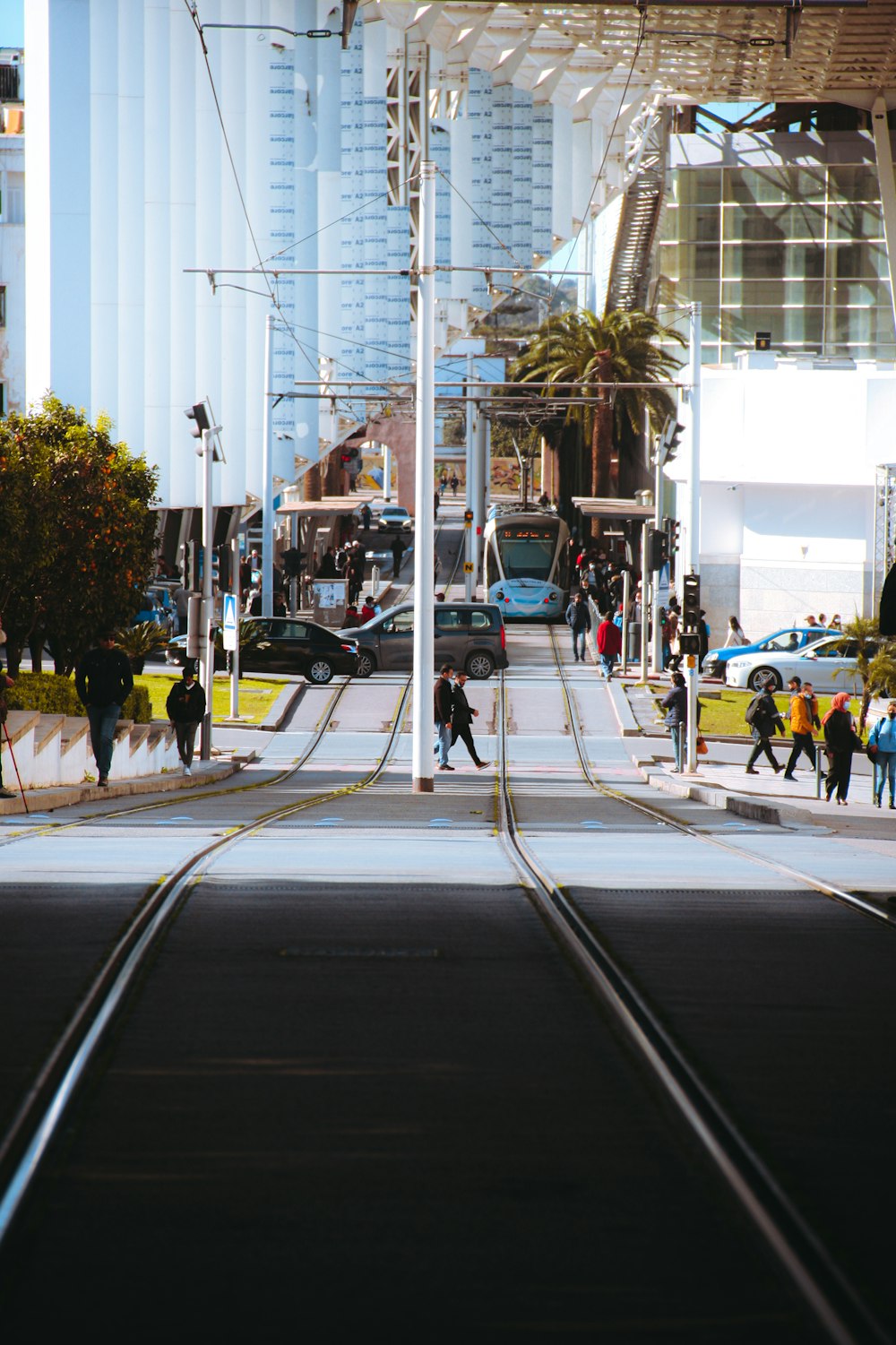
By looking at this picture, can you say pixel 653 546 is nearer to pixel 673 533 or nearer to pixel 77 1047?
pixel 673 533

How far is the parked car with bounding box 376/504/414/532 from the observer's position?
8756 cm

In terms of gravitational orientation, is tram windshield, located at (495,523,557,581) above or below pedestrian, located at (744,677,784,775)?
above

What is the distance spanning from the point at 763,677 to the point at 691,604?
10.8 m

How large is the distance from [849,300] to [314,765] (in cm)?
3590

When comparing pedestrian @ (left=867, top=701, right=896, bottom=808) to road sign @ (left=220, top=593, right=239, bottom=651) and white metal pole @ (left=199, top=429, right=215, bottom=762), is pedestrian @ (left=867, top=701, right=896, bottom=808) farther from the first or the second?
road sign @ (left=220, top=593, right=239, bottom=651)

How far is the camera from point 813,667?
37812 mm

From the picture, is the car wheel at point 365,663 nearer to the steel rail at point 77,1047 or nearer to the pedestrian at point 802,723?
the pedestrian at point 802,723

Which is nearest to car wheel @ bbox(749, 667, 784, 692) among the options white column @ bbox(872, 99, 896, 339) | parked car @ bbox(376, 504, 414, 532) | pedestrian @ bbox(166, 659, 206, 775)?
white column @ bbox(872, 99, 896, 339)

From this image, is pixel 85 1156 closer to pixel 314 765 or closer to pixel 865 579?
pixel 314 765

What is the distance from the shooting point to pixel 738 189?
56875mm

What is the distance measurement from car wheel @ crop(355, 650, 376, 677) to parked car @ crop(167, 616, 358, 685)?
474mm

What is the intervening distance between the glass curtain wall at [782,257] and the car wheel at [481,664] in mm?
22583

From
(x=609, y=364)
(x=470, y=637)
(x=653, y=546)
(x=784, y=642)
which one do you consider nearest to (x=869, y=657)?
(x=784, y=642)

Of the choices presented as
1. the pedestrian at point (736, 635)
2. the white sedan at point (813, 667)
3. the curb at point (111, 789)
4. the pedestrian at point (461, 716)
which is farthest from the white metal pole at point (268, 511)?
the pedestrian at point (461, 716)
